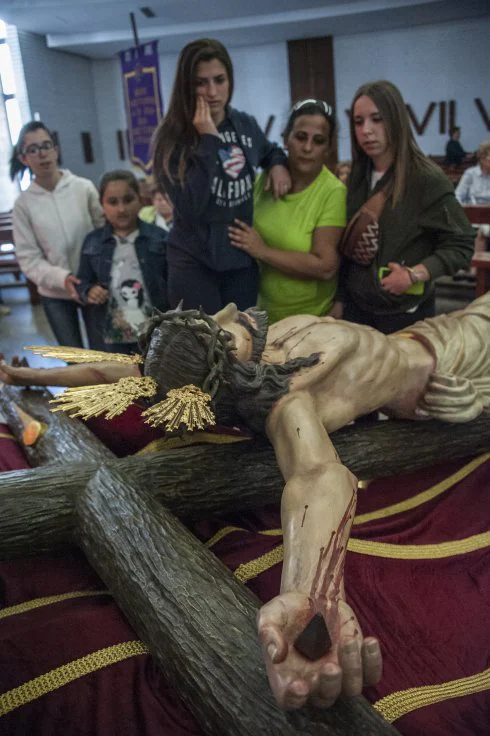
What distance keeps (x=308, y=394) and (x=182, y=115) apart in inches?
44.3

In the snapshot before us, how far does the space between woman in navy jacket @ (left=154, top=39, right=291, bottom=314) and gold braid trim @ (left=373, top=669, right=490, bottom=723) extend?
1.41 metres

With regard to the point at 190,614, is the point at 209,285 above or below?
above

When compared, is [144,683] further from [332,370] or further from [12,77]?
[12,77]

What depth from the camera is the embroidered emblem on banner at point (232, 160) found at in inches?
83.8

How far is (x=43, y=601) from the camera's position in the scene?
1470 millimetres

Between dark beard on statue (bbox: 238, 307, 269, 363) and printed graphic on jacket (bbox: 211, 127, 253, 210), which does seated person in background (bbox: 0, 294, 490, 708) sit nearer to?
dark beard on statue (bbox: 238, 307, 269, 363)

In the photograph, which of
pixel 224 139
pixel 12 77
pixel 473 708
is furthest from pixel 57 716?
pixel 12 77

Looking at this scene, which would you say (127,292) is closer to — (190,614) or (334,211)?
(334,211)

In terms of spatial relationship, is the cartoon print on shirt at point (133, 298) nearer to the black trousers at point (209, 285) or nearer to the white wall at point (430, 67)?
the black trousers at point (209, 285)

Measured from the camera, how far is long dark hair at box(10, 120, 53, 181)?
2762 millimetres

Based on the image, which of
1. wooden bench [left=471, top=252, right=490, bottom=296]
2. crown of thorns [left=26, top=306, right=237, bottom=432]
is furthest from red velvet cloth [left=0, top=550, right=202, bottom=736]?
wooden bench [left=471, top=252, right=490, bottom=296]

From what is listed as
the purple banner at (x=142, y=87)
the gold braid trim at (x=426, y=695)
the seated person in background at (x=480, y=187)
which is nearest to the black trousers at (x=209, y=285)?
the gold braid trim at (x=426, y=695)

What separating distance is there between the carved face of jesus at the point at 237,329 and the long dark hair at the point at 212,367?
34mm

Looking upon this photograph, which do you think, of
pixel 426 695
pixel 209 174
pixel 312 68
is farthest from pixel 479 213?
pixel 312 68
